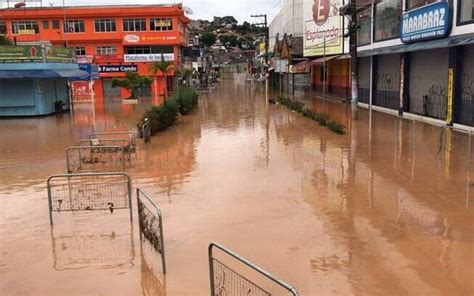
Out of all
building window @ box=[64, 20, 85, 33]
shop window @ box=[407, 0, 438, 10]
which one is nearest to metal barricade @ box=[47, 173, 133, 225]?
shop window @ box=[407, 0, 438, 10]

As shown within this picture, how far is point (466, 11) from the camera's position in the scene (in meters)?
19.5

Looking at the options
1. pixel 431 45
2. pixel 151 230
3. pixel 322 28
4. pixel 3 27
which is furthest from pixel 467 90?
pixel 3 27

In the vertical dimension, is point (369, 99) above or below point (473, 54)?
below

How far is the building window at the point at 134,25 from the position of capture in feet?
191

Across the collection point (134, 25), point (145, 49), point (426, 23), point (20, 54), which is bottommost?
point (20, 54)

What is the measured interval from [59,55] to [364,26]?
68.3 ft

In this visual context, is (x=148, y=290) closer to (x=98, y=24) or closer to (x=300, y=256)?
(x=300, y=256)

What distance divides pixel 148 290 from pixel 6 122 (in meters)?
27.4

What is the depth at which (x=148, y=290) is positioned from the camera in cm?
684

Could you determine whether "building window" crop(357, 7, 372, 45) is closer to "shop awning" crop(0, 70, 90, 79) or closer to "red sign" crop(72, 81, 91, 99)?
"shop awning" crop(0, 70, 90, 79)

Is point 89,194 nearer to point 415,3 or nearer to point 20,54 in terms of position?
point 415,3

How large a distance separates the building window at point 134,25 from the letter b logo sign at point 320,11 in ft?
73.3

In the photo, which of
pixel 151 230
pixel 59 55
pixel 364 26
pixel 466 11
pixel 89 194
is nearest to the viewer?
pixel 151 230

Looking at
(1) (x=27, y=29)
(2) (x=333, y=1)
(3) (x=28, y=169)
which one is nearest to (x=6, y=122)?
(3) (x=28, y=169)
